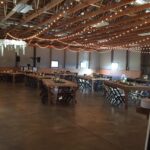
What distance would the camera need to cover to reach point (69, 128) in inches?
206

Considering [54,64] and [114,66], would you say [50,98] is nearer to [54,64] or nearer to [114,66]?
[114,66]

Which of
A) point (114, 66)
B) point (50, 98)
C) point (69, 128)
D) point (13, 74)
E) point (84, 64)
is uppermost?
point (84, 64)

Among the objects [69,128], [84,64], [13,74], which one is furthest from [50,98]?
[84,64]

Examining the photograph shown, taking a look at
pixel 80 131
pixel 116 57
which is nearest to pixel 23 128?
pixel 80 131

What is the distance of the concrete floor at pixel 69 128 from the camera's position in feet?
13.7

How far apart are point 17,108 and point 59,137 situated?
3.05 metres

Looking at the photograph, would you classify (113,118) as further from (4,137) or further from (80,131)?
(4,137)

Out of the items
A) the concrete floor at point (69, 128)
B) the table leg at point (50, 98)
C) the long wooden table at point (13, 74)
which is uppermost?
the long wooden table at point (13, 74)

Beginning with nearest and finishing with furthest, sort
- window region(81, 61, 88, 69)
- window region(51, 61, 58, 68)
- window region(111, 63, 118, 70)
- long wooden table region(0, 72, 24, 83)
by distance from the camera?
long wooden table region(0, 72, 24, 83), window region(111, 63, 118, 70), window region(51, 61, 58, 68), window region(81, 61, 88, 69)

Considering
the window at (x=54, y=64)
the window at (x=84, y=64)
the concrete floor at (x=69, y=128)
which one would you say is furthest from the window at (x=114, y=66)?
the concrete floor at (x=69, y=128)

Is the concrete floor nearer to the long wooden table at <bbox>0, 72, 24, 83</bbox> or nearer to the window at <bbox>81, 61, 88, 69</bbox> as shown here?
the long wooden table at <bbox>0, 72, 24, 83</bbox>

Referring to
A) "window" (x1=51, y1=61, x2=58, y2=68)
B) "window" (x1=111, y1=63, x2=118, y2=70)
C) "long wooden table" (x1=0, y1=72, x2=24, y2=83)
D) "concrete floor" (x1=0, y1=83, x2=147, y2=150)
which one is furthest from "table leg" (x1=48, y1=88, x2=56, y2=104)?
"window" (x1=51, y1=61, x2=58, y2=68)

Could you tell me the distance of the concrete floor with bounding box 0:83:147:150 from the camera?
4184 mm

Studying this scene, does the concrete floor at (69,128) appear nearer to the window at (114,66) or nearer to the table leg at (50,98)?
the table leg at (50,98)
